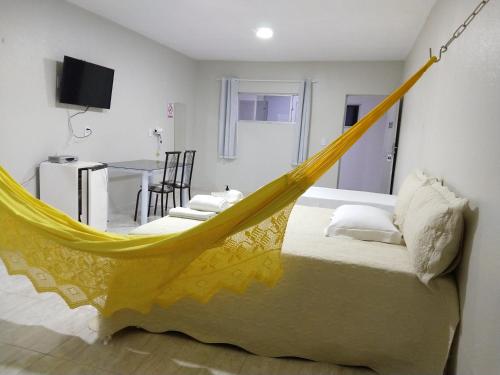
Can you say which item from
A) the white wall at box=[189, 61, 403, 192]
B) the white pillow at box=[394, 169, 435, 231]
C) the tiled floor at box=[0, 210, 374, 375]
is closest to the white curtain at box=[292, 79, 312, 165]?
the white wall at box=[189, 61, 403, 192]

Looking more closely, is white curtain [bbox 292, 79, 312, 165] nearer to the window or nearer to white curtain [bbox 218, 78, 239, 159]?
the window

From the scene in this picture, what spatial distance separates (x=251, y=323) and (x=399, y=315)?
0.72 m

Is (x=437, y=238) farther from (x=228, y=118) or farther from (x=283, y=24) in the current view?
(x=228, y=118)

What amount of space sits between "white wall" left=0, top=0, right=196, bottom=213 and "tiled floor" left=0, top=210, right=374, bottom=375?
5.84 feet

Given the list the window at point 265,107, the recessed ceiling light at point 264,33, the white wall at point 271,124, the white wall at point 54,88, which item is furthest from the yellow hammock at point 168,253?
the window at point 265,107

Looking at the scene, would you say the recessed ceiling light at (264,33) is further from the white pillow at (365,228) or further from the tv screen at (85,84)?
the white pillow at (365,228)

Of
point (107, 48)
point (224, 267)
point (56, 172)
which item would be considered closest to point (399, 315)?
point (224, 267)

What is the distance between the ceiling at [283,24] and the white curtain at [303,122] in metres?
0.56

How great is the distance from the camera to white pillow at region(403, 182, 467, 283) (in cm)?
152

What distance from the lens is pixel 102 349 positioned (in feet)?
5.99

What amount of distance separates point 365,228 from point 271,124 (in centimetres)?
431

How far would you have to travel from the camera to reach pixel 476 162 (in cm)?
151

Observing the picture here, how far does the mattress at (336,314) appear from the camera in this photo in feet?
5.31

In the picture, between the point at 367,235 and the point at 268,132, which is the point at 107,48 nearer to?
the point at 268,132
